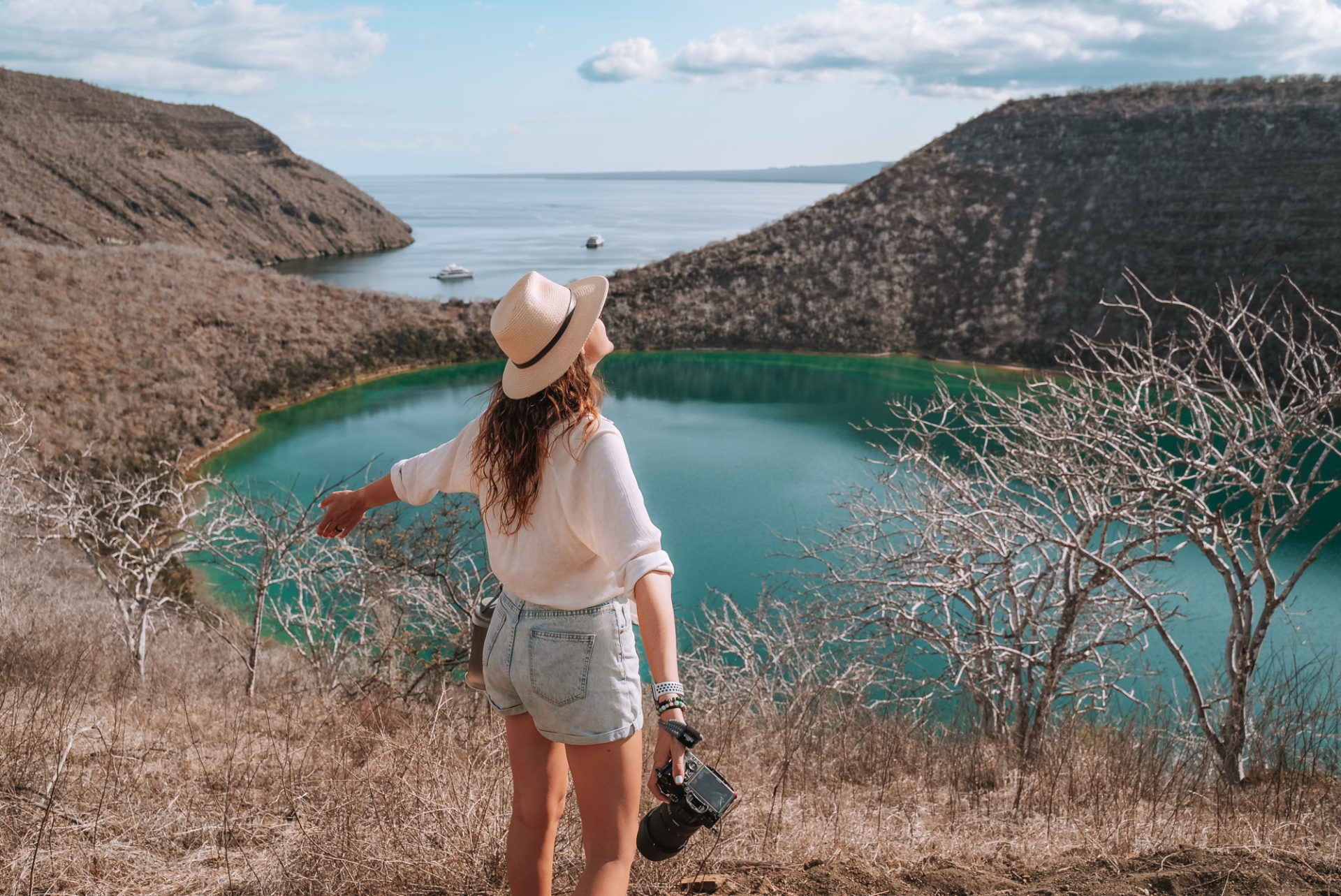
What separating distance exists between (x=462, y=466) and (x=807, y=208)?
1569 inches

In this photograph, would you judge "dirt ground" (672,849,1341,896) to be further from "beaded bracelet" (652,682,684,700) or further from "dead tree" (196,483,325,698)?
"dead tree" (196,483,325,698)

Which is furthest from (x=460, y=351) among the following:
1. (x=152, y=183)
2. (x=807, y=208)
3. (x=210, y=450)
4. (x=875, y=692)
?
(x=152, y=183)

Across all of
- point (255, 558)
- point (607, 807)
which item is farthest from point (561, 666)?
point (255, 558)

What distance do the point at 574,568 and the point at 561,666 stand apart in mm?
182

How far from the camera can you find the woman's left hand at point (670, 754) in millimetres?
1378

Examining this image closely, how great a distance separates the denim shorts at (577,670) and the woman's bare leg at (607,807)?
38 mm

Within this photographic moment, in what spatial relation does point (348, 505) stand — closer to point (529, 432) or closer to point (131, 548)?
point (529, 432)

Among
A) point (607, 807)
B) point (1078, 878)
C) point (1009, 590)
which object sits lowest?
point (1009, 590)

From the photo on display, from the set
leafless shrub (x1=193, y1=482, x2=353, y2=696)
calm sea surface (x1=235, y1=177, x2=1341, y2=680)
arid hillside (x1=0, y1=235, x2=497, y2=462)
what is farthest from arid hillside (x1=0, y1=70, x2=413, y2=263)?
leafless shrub (x1=193, y1=482, x2=353, y2=696)

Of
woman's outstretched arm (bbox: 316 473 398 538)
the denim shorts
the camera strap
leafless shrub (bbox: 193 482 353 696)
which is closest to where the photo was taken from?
the camera strap

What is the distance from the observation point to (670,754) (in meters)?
1.39

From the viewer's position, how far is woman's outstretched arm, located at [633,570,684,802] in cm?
139

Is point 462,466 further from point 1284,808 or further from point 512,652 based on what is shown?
point 1284,808

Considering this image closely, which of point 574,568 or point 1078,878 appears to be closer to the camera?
point 574,568
